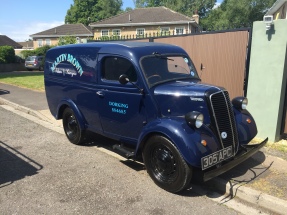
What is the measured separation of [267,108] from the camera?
19.9ft

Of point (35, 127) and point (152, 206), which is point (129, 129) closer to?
point (152, 206)

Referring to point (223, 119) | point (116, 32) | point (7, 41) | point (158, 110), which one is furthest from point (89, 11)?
point (223, 119)

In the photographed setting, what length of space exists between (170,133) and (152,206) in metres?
1.02

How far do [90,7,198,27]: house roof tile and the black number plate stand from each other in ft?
105

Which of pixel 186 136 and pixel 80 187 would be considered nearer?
pixel 186 136

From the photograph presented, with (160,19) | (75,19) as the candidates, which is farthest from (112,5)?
(160,19)

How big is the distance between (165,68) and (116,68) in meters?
0.88

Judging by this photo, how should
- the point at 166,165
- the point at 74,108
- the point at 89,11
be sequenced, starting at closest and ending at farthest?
the point at 166,165 < the point at 74,108 < the point at 89,11

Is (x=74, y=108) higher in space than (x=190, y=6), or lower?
lower

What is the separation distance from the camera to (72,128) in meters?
6.47

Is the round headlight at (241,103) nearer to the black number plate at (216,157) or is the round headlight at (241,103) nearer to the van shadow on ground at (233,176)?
the van shadow on ground at (233,176)

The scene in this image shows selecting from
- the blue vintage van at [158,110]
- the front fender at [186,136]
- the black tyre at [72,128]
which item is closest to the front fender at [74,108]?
the blue vintage van at [158,110]

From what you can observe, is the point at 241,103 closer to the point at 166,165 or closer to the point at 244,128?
the point at 244,128

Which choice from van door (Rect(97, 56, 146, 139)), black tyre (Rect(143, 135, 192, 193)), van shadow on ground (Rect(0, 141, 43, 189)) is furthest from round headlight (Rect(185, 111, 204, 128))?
van shadow on ground (Rect(0, 141, 43, 189))
